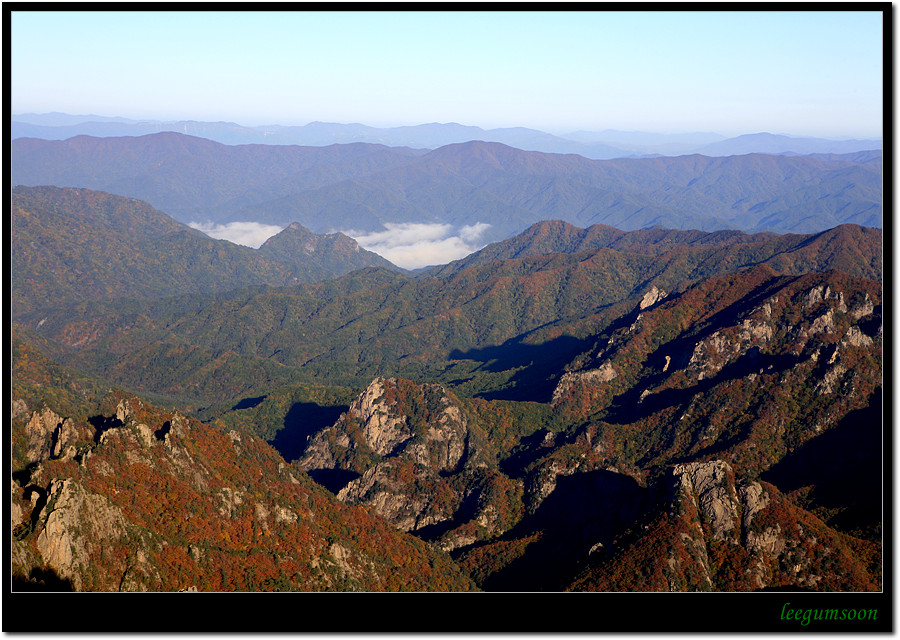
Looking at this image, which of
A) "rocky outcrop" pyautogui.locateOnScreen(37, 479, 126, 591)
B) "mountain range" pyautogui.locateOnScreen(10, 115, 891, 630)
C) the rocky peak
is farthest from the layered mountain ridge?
the rocky peak

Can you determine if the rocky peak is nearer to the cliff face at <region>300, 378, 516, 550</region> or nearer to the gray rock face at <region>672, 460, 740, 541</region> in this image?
the cliff face at <region>300, 378, 516, 550</region>

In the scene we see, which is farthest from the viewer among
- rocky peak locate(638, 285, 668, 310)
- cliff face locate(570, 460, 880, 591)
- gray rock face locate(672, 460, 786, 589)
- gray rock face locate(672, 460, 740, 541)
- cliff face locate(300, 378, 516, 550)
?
rocky peak locate(638, 285, 668, 310)

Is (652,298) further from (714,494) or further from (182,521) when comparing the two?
(182,521)

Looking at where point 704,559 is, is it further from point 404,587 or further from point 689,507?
point 404,587

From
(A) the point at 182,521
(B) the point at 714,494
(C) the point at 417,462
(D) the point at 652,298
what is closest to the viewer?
(A) the point at 182,521

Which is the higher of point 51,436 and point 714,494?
point 51,436

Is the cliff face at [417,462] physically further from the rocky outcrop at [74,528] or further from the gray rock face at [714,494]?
the rocky outcrop at [74,528]

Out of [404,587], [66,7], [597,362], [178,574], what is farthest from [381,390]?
[66,7]

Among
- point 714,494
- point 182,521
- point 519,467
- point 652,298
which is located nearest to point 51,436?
point 182,521

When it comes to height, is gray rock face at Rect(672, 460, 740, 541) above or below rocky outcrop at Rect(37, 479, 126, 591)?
below
